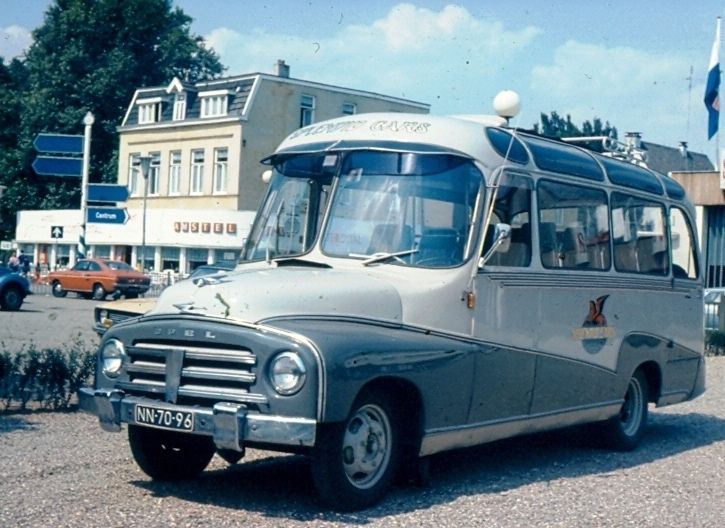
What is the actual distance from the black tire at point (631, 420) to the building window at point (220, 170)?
47.2 metres

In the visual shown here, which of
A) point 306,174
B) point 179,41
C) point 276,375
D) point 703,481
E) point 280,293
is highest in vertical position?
point 179,41

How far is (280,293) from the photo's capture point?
7.87 m

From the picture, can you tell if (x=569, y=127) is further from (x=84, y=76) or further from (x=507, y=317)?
(x=507, y=317)

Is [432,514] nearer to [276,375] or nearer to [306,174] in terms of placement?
[276,375]

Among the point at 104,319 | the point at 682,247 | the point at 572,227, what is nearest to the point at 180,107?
the point at 104,319

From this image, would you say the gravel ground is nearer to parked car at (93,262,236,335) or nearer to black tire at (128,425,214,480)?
black tire at (128,425,214,480)

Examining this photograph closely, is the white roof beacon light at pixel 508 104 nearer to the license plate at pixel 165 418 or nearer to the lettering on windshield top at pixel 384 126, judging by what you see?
the lettering on windshield top at pixel 384 126

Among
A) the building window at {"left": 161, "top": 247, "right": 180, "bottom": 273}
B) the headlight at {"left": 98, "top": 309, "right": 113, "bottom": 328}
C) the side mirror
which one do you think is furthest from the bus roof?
the building window at {"left": 161, "top": 247, "right": 180, "bottom": 273}

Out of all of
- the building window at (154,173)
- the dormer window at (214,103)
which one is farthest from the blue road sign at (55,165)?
the building window at (154,173)

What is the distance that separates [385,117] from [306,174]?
2.49ft

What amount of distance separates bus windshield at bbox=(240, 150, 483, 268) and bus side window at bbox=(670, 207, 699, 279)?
4239 mm

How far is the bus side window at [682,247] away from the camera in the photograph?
12570 millimetres

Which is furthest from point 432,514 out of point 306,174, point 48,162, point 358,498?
point 48,162

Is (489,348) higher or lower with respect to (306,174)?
lower
